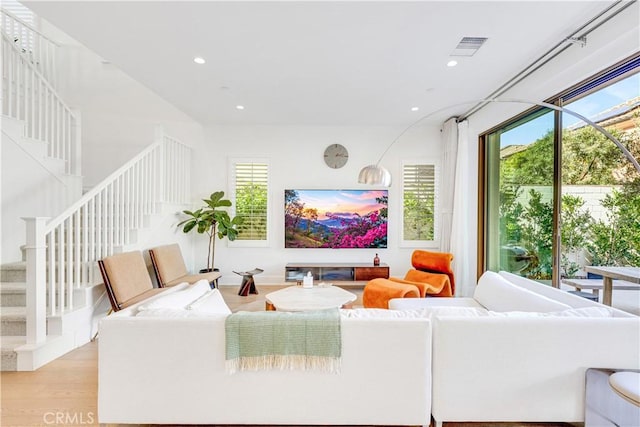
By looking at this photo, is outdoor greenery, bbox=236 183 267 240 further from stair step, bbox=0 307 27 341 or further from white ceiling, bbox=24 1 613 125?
stair step, bbox=0 307 27 341

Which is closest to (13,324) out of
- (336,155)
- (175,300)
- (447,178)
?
(175,300)

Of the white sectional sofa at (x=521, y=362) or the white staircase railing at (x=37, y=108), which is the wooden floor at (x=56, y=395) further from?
the white staircase railing at (x=37, y=108)

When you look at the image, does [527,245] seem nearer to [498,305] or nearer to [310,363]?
[498,305]

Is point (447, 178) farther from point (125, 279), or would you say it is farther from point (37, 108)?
point (37, 108)

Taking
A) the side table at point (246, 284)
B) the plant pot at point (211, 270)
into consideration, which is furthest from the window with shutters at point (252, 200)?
the side table at point (246, 284)

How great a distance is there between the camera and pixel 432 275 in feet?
12.8

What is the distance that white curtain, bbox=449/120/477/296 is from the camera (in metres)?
4.63

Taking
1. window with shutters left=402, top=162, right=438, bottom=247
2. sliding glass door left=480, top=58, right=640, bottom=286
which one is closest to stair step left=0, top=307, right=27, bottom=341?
window with shutters left=402, top=162, right=438, bottom=247

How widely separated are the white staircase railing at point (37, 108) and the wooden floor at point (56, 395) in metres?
2.73

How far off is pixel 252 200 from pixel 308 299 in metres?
2.72

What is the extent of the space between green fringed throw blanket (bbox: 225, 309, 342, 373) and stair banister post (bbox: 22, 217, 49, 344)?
6.63 feet

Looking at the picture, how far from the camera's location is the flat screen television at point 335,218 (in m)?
5.22

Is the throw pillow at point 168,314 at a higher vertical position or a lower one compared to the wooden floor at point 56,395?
higher

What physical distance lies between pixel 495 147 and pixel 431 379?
3.73 metres
